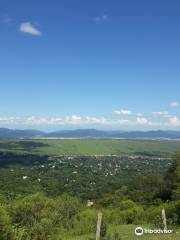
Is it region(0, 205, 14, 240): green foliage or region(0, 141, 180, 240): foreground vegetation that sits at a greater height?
region(0, 205, 14, 240): green foliage

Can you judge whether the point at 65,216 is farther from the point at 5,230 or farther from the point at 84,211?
the point at 5,230

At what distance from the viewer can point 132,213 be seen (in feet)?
223

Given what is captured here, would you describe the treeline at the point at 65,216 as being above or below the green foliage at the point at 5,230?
below

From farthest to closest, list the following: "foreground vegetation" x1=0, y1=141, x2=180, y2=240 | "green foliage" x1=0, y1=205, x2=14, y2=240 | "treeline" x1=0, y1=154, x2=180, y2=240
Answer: "foreground vegetation" x1=0, y1=141, x2=180, y2=240
"treeline" x1=0, y1=154, x2=180, y2=240
"green foliage" x1=0, y1=205, x2=14, y2=240

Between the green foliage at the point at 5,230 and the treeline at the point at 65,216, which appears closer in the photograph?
the green foliage at the point at 5,230

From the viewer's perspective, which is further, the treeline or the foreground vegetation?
the foreground vegetation

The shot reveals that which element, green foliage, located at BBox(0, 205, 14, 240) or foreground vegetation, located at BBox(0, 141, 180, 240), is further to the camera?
foreground vegetation, located at BBox(0, 141, 180, 240)

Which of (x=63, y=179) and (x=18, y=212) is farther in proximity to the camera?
(x=63, y=179)

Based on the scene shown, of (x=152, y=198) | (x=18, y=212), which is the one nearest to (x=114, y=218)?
(x=18, y=212)

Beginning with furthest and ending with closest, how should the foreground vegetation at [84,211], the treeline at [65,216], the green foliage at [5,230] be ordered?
the foreground vegetation at [84,211], the treeline at [65,216], the green foliage at [5,230]

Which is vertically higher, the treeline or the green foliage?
the green foliage

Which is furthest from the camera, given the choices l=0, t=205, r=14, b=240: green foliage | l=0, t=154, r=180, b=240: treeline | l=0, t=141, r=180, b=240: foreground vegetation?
l=0, t=141, r=180, b=240: foreground vegetation

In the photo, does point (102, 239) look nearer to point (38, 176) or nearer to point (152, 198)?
point (152, 198)

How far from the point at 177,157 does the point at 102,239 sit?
6852cm
